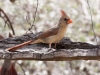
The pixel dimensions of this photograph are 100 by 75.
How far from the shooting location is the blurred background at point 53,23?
11.2 ft

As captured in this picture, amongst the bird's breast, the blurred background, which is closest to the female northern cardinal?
the bird's breast

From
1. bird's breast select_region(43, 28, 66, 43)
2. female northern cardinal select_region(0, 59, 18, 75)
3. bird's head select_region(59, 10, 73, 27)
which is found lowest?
female northern cardinal select_region(0, 59, 18, 75)

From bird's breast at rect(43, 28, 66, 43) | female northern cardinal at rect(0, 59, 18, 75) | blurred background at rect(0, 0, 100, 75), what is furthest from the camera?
blurred background at rect(0, 0, 100, 75)

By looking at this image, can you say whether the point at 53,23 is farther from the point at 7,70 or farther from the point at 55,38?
the point at 55,38

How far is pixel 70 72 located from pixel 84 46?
1924 millimetres

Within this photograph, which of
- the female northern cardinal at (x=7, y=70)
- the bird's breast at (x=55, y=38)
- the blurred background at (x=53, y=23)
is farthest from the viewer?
the blurred background at (x=53, y=23)

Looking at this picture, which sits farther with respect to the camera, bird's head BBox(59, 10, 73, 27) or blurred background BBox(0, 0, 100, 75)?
blurred background BBox(0, 0, 100, 75)

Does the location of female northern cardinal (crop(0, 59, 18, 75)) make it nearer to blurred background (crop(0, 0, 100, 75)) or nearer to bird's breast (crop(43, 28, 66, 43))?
bird's breast (crop(43, 28, 66, 43))

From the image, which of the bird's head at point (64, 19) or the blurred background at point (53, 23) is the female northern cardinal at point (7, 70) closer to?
the bird's head at point (64, 19)

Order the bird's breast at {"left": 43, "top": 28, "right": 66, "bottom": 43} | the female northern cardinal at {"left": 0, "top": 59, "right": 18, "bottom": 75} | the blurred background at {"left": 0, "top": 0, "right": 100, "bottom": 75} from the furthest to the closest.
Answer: the blurred background at {"left": 0, "top": 0, "right": 100, "bottom": 75}
the female northern cardinal at {"left": 0, "top": 59, "right": 18, "bottom": 75}
the bird's breast at {"left": 43, "top": 28, "right": 66, "bottom": 43}

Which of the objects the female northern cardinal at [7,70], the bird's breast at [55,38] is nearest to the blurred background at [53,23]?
the female northern cardinal at [7,70]

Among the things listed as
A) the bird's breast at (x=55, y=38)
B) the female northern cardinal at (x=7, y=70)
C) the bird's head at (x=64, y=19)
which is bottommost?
the female northern cardinal at (x=7, y=70)

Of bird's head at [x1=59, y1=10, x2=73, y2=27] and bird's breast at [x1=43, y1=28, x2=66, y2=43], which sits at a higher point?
bird's head at [x1=59, y1=10, x2=73, y2=27]

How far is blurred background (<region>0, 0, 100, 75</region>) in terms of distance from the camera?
11.2ft
